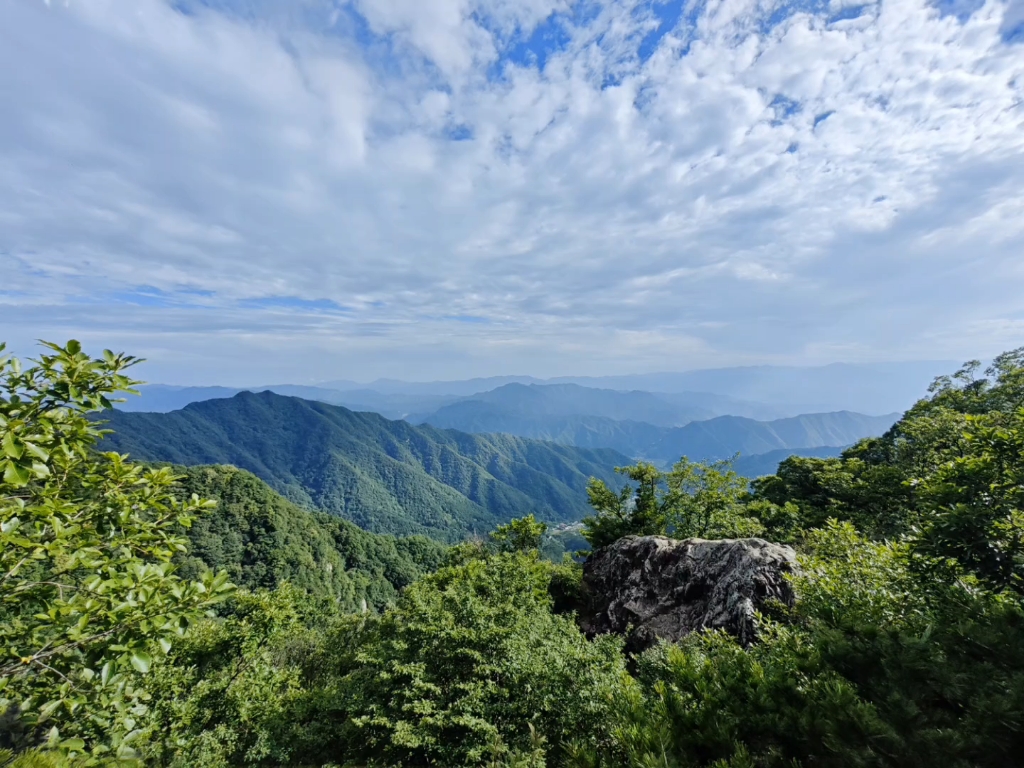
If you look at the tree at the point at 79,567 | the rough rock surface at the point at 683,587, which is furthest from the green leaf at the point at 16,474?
the rough rock surface at the point at 683,587

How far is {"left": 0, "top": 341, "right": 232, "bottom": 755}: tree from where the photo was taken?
3.22 m

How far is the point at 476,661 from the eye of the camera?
32.2ft

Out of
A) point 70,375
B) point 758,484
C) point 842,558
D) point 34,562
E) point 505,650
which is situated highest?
point 70,375

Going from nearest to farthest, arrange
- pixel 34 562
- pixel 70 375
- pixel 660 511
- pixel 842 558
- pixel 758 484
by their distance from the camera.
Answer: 1. pixel 34 562
2. pixel 70 375
3. pixel 842 558
4. pixel 660 511
5. pixel 758 484

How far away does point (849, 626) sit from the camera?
5.69 meters

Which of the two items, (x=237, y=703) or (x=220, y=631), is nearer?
(x=237, y=703)

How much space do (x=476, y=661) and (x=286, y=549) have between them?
99.7 m

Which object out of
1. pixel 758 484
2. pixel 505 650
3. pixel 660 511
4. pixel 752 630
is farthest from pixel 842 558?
pixel 758 484

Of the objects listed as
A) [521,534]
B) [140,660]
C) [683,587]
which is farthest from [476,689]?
[521,534]

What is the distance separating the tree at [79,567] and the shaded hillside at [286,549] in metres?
87.1

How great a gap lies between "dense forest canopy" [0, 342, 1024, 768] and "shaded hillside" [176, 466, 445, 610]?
7784 centimetres

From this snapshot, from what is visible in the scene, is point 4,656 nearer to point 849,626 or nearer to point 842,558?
point 849,626

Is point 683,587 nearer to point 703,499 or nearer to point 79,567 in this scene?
point 703,499

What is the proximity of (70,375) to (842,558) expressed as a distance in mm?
17070
